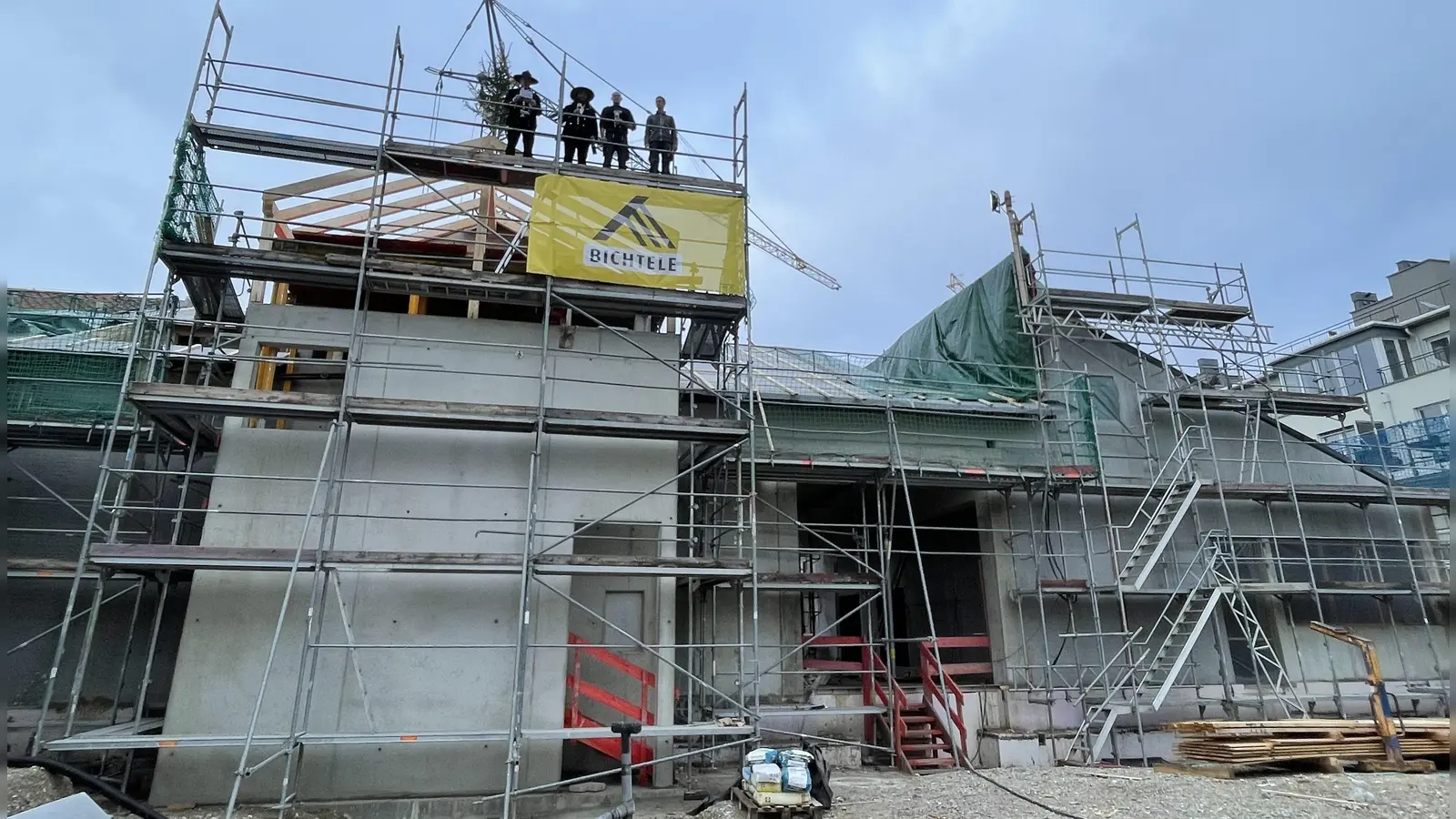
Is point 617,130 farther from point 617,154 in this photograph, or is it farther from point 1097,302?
point 1097,302

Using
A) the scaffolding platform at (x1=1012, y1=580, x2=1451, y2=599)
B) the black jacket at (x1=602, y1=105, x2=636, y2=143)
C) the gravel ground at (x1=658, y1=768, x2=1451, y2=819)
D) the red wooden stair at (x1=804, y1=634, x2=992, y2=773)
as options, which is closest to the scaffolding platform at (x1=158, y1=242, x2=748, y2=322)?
the black jacket at (x1=602, y1=105, x2=636, y2=143)

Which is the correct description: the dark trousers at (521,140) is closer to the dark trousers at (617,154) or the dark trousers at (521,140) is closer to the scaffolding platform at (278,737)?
the dark trousers at (617,154)

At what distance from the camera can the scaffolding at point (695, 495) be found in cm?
939

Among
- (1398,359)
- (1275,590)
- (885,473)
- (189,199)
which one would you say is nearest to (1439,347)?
(1398,359)

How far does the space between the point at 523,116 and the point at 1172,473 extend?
13641 mm

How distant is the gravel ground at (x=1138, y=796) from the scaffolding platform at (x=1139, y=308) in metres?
8.79

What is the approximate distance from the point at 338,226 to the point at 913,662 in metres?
15.2

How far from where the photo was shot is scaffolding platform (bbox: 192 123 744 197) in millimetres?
10305

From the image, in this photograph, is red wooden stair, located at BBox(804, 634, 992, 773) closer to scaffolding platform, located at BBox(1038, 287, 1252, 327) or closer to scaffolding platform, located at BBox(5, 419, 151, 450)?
scaffolding platform, located at BBox(1038, 287, 1252, 327)

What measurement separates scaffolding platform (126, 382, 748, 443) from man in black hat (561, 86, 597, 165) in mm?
4198

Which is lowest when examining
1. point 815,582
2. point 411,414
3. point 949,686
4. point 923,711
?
point 923,711

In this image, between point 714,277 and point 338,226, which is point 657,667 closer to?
point 714,277

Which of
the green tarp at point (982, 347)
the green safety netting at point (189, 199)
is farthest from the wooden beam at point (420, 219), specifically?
the green tarp at point (982, 347)

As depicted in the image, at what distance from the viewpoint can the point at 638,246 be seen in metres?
10.9
